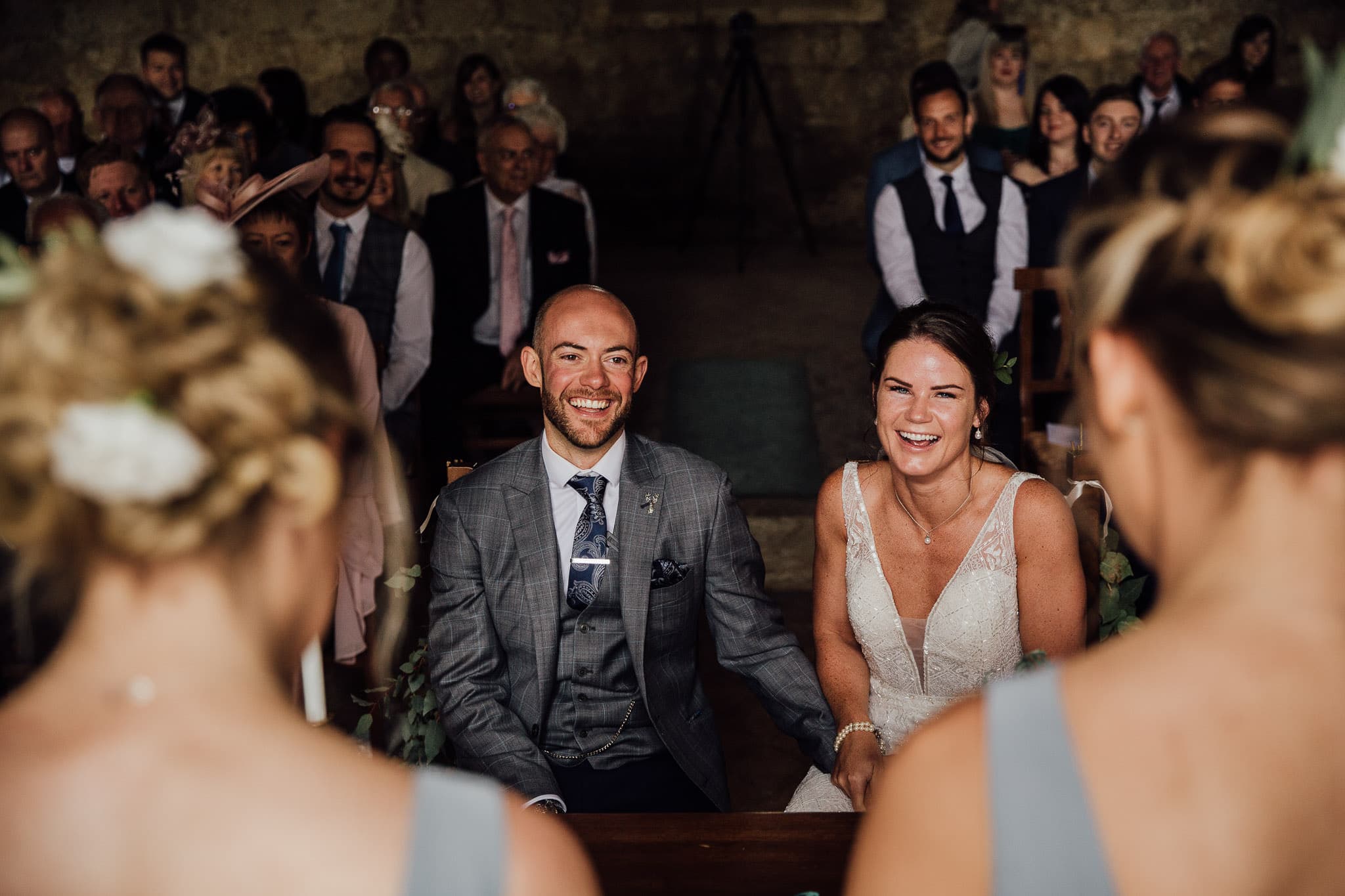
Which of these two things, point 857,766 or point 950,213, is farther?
point 950,213

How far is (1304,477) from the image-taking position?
0.84 metres

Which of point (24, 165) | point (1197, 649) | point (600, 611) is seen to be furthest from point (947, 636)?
point (24, 165)

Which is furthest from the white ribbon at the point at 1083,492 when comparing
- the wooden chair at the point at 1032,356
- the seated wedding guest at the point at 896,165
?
the seated wedding guest at the point at 896,165

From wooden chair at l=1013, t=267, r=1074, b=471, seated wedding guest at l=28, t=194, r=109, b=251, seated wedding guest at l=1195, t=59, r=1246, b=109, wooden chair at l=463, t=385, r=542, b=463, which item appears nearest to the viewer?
seated wedding guest at l=28, t=194, r=109, b=251

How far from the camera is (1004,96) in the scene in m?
5.64

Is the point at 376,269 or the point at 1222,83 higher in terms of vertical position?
the point at 1222,83

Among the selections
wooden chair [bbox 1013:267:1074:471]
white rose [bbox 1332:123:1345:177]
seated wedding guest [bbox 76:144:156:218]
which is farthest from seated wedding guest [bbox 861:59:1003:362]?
white rose [bbox 1332:123:1345:177]

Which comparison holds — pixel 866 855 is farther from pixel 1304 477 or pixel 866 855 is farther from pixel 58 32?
pixel 58 32

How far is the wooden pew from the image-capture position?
5.18 feet

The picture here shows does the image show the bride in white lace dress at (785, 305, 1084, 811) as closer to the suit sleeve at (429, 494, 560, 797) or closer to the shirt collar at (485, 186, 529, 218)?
the suit sleeve at (429, 494, 560, 797)

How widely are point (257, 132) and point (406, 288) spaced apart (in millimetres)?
1436

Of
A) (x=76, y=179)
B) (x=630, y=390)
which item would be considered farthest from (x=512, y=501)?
(x=76, y=179)

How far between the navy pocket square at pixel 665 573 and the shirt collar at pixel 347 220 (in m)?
2.29

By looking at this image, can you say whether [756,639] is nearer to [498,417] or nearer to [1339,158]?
[1339,158]
